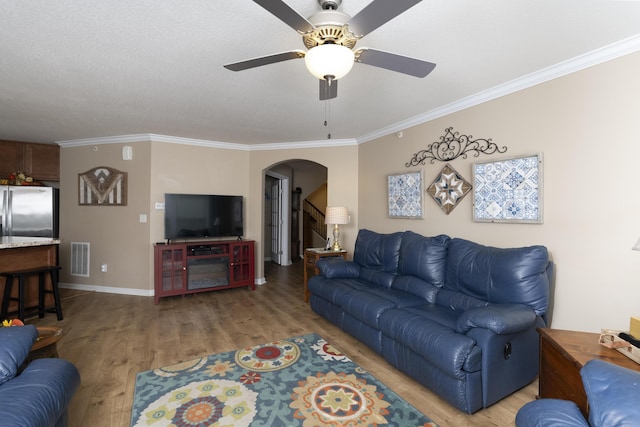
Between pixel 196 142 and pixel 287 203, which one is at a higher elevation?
pixel 196 142

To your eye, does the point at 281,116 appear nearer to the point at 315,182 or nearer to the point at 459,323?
the point at 459,323

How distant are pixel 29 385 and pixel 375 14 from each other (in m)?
2.22

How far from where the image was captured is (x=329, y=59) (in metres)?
1.45

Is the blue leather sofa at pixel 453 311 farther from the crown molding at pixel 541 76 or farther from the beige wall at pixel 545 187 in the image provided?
the crown molding at pixel 541 76

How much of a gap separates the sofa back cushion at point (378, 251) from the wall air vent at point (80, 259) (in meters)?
4.37

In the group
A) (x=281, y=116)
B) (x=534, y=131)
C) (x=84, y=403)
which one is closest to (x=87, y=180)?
(x=281, y=116)

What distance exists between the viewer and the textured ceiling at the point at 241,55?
5.50 ft

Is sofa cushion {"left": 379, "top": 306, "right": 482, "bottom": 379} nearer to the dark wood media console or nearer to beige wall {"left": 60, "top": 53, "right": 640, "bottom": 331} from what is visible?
beige wall {"left": 60, "top": 53, "right": 640, "bottom": 331}

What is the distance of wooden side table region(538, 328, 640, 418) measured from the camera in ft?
4.62

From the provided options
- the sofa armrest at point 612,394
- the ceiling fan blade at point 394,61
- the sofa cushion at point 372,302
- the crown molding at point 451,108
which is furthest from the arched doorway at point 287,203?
the sofa armrest at point 612,394

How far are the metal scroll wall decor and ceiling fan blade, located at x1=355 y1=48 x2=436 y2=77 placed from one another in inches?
58.1

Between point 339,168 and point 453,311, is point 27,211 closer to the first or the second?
point 339,168

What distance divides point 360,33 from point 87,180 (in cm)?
518

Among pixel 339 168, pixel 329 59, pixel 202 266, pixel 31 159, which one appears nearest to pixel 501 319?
pixel 329 59
